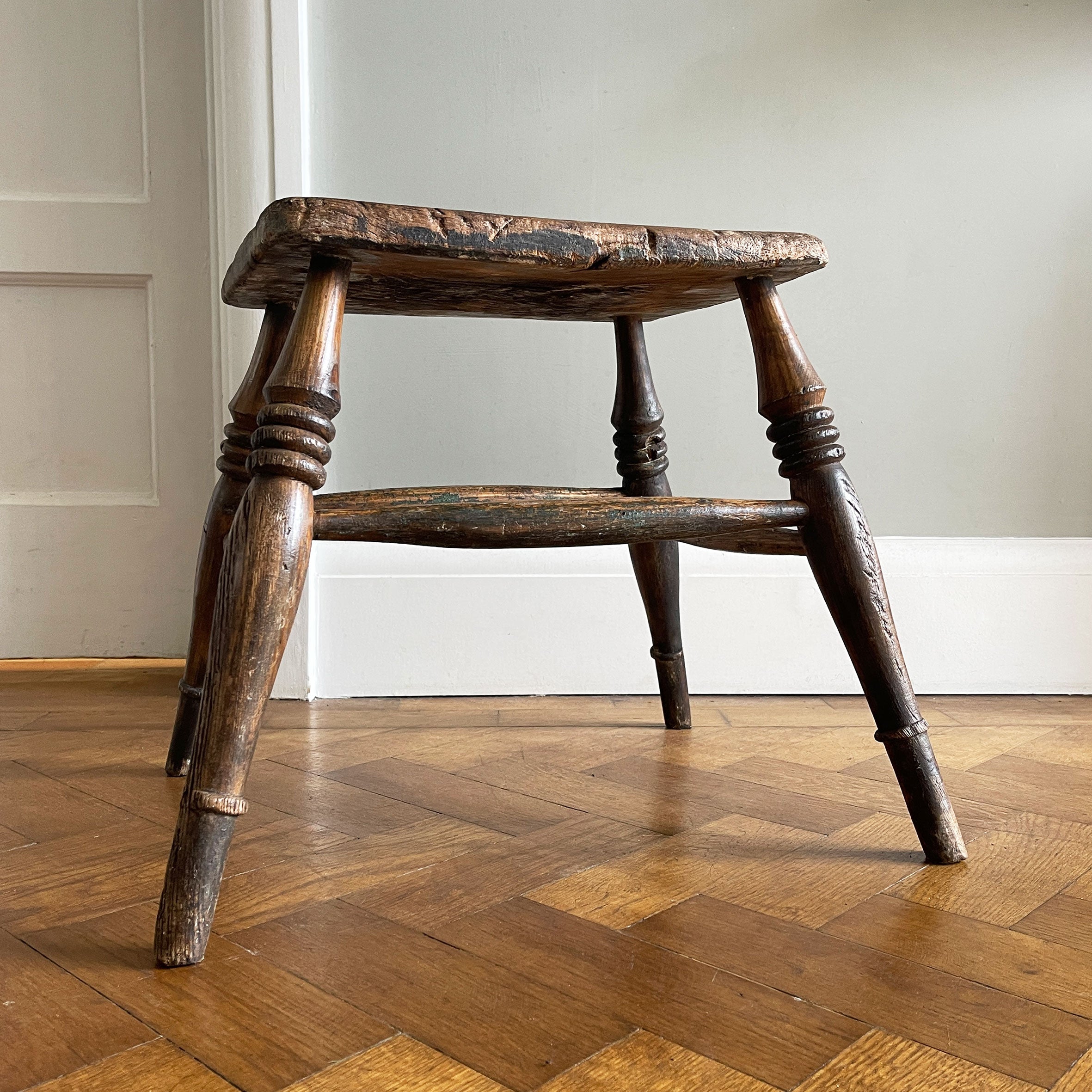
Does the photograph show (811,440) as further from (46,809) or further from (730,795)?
(46,809)

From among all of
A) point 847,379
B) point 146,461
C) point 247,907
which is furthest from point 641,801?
point 146,461

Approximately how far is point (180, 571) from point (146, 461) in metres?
0.18

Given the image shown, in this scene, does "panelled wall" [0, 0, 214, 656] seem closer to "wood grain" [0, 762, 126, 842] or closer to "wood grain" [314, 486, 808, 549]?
"wood grain" [0, 762, 126, 842]

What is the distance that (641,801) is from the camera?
3.24 feet

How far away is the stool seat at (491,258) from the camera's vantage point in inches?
28.6

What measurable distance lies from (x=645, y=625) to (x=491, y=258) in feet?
2.63

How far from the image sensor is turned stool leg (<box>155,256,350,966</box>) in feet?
2.16

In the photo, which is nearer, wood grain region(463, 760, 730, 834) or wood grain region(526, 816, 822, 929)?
wood grain region(526, 816, 822, 929)

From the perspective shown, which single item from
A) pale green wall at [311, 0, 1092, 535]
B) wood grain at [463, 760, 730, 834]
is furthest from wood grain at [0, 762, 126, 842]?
pale green wall at [311, 0, 1092, 535]

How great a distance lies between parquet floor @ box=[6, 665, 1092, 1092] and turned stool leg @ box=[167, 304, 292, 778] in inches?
3.3

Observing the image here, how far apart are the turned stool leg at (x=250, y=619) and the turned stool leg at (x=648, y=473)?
517 millimetres

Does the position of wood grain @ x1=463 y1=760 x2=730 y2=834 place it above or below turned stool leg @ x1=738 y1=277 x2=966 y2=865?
below

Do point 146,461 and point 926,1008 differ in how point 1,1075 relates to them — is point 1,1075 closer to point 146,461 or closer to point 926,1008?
point 926,1008

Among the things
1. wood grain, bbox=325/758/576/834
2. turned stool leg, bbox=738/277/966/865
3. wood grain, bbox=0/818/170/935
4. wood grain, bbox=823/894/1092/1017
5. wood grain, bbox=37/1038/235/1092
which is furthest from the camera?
wood grain, bbox=325/758/576/834
